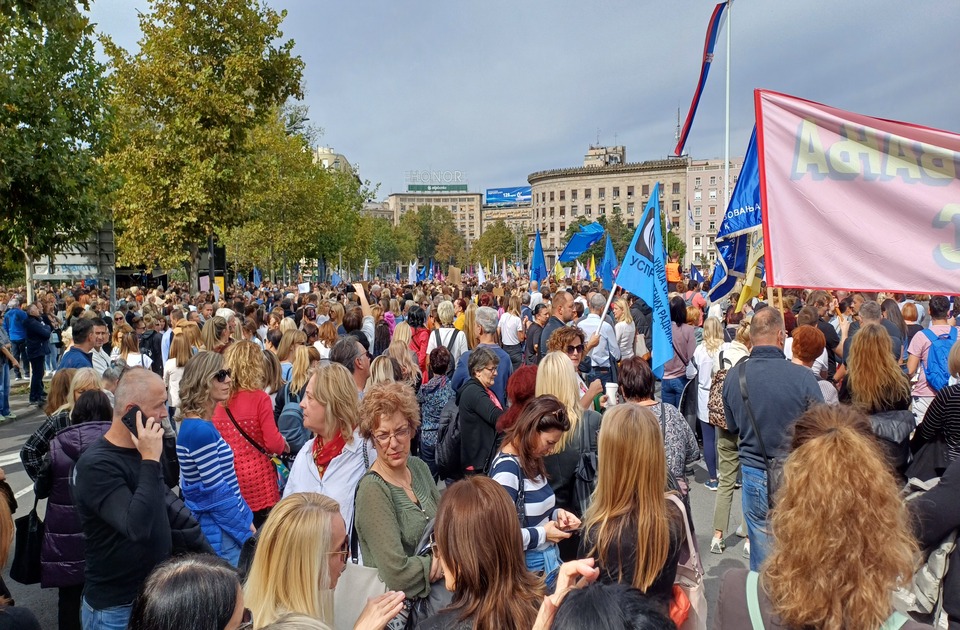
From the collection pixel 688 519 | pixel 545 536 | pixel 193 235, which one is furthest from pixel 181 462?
pixel 193 235

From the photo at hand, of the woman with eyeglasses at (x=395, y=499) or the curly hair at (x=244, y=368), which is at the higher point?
the curly hair at (x=244, y=368)

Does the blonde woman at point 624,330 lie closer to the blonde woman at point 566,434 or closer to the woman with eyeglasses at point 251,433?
the blonde woman at point 566,434

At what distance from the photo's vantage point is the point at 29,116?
35.5ft

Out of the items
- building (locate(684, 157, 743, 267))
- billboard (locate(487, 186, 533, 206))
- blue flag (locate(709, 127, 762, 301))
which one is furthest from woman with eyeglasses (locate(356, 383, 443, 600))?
billboard (locate(487, 186, 533, 206))

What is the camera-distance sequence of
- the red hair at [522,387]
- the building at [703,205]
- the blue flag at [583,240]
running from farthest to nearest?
the building at [703,205] → the blue flag at [583,240] → the red hair at [522,387]

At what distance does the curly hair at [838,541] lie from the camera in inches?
75.7

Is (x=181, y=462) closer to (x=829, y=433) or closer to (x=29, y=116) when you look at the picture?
(x=829, y=433)

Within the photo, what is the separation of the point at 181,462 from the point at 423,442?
2364 millimetres

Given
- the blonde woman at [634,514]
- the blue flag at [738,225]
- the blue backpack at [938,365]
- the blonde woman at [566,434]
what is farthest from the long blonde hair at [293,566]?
the blue flag at [738,225]

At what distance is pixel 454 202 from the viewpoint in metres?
179

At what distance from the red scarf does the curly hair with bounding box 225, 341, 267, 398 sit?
3.09 ft

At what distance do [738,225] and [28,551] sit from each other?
9339mm

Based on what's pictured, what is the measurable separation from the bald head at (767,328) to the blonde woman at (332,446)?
2.61 meters

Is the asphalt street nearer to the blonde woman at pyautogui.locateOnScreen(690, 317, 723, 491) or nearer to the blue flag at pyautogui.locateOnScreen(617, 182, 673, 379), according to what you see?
the blonde woman at pyautogui.locateOnScreen(690, 317, 723, 491)
